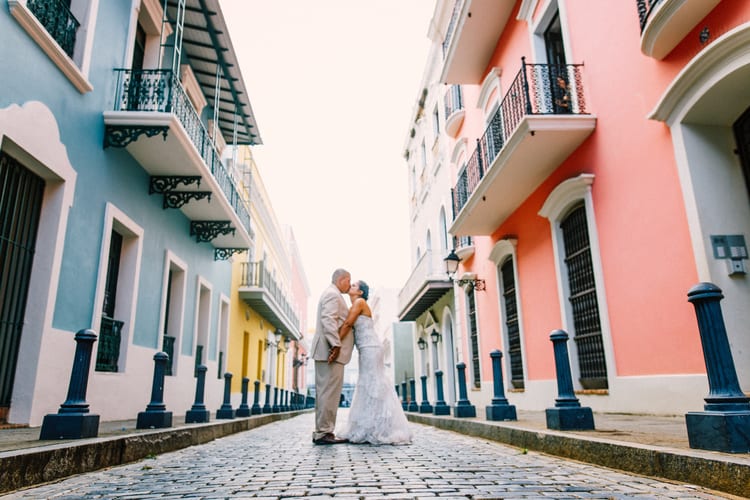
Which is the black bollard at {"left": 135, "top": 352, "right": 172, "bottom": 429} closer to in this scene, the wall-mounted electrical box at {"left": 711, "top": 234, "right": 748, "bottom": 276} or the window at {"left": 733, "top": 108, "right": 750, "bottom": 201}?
the wall-mounted electrical box at {"left": 711, "top": 234, "right": 748, "bottom": 276}

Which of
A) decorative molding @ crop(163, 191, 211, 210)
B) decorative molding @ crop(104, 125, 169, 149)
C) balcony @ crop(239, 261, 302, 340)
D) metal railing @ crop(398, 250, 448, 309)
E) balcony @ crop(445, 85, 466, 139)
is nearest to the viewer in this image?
decorative molding @ crop(104, 125, 169, 149)

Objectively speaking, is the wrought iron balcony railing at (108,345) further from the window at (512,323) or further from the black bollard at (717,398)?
the black bollard at (717,398)

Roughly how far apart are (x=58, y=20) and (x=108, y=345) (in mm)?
4777

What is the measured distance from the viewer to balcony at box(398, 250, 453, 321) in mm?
16125

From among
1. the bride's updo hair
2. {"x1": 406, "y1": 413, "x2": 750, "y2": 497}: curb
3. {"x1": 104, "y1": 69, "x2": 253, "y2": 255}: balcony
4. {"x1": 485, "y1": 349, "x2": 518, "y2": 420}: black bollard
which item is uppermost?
{"x1": 104, "y1": 69, "x2": 253, "y2": 255}: balcony

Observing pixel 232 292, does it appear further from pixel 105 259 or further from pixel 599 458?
pixel 599 458

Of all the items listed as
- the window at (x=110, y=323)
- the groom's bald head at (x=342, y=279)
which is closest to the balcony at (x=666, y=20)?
the groom's bald head at (x=342, y=279)

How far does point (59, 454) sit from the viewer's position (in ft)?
11.9

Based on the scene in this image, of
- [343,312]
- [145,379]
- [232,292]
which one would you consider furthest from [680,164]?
[232,292]

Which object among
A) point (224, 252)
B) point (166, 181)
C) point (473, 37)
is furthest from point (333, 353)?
point (224, 252)

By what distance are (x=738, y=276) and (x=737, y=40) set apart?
7.47 ft

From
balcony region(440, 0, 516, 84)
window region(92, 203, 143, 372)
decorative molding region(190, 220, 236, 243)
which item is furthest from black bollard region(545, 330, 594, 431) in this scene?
decorative molding region(190, 220, 236, 243)

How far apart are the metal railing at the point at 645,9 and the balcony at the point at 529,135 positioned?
182 centimetres

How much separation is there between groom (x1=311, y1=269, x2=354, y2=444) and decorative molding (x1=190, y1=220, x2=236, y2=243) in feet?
23.5
